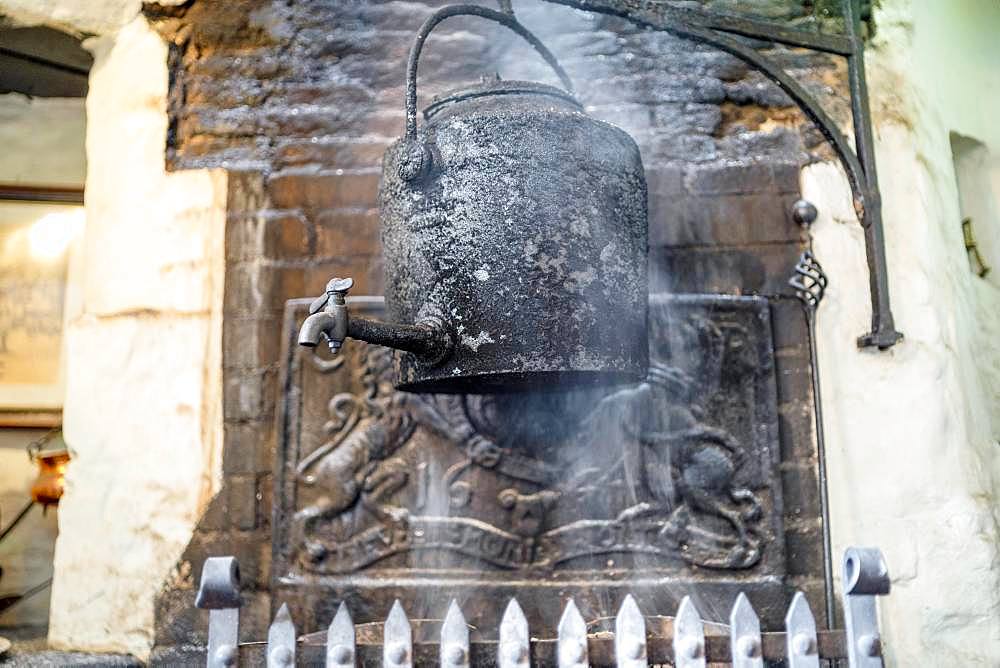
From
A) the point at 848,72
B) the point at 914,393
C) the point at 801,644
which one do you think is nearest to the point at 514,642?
the point at 801,644

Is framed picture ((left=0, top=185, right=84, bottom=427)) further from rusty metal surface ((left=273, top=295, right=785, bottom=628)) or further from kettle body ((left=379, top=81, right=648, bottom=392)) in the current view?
kettle body ((left=379, top=81, right=648, bottom=392))

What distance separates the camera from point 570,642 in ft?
3.73

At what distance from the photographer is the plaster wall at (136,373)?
1838 millimetres

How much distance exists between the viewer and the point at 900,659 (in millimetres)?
1695

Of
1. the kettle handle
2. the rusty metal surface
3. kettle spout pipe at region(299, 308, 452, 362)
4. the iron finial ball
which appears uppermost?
the kettle handle

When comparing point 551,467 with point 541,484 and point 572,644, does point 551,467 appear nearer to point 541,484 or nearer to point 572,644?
point 541,484

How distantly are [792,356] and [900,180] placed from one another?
54cm

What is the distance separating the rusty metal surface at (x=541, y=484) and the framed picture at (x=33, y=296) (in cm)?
134

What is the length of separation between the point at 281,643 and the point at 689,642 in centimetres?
61

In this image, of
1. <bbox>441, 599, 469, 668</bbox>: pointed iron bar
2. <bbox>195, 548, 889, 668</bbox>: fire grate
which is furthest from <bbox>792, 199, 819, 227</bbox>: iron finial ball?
<bbox>441, 599, 469, 668</bbox>: pointed iron bar

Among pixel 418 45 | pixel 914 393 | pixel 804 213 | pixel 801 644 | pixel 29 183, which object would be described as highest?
pixel 29 183

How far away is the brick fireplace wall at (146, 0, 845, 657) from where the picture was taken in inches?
72.7

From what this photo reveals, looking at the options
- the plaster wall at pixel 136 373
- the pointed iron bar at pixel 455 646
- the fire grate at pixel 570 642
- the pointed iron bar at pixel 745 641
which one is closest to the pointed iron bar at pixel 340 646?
the fire grate at pixel 570 642

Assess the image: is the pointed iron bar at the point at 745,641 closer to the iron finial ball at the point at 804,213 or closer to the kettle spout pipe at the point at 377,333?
the kettle spout pipe at the point at 377,333
